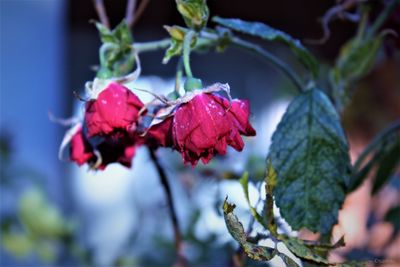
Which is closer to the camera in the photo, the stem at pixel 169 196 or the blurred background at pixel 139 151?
the stem at pixel 169 196

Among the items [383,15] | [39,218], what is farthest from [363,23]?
[39,218]

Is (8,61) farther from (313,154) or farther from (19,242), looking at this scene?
(313,154)

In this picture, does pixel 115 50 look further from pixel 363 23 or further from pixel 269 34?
pixel 363 23

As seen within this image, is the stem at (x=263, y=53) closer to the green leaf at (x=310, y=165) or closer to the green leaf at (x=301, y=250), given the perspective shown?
the green leaf at (x=310, y=165)

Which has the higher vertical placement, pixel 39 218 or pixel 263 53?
pixel 263 53

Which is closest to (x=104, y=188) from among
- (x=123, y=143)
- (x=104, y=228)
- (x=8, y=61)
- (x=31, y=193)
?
(x=104, y=228)

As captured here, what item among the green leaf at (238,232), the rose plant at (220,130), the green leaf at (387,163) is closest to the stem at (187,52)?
the rose plant at (220,130)

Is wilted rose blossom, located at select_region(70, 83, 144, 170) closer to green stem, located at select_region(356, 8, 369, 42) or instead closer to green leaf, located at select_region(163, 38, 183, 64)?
green leaf, located at select_region(163, 38, 183, 64)

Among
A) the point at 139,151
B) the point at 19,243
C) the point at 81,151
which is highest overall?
the point at 81,151
